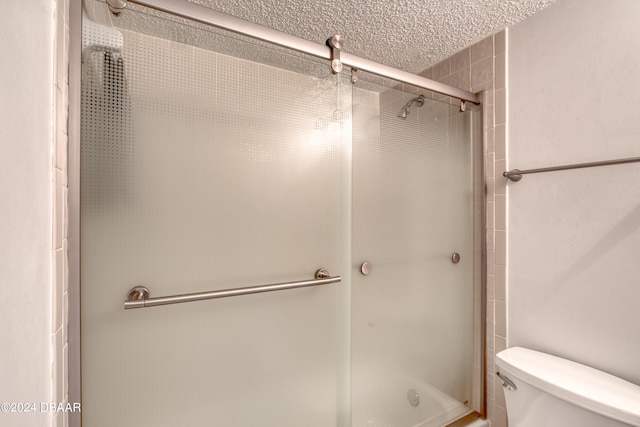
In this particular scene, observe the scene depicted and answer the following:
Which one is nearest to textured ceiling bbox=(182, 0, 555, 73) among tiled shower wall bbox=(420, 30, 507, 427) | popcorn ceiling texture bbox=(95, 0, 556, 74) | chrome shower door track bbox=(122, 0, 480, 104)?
popcorn ceiling texture bbox=(95, 0, 556, 74)

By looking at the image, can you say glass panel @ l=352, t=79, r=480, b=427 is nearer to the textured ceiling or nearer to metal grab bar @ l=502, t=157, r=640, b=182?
metal grab bar @ l=502, t=157, r=640, b=182

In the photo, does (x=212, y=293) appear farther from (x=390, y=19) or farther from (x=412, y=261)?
(x=390, y=19)

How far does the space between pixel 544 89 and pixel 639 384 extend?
107cm

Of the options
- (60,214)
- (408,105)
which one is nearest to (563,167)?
(408,105)

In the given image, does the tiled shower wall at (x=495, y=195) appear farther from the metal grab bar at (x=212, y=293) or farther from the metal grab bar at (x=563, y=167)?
the metal grab bar at (x=212, y=293)

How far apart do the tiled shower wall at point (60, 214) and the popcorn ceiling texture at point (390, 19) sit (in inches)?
18.5

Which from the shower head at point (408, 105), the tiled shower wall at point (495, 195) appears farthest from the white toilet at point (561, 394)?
the shower head at point (408, 105)

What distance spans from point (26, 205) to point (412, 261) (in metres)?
1.21

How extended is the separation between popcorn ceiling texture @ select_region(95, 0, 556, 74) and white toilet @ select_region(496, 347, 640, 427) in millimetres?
1367

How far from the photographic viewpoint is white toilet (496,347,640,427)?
2.56 ft

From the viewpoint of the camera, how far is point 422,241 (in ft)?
4.09

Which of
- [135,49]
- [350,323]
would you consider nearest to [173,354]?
[350,323]

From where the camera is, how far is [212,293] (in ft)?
2.73

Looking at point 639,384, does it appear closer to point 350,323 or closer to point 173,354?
point 350,323
